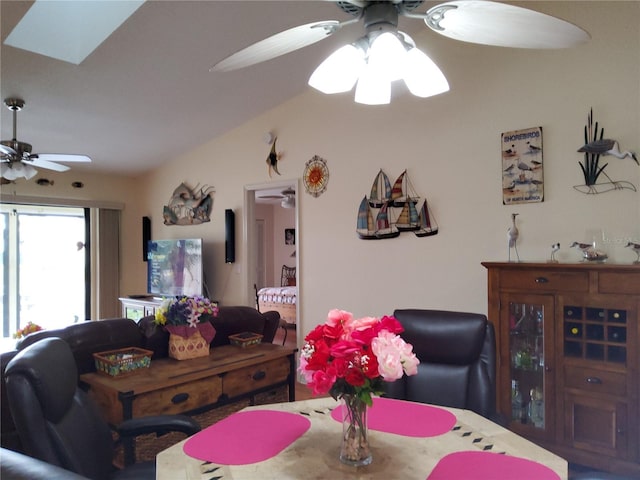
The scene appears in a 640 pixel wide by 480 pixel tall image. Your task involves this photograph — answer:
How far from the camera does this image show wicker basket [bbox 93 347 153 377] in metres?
2.33

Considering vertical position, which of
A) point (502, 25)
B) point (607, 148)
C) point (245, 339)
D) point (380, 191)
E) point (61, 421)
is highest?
point (502, 25)

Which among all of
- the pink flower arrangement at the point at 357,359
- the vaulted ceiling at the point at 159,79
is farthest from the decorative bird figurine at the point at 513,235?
the pink flower arrangement at the point at 357,359

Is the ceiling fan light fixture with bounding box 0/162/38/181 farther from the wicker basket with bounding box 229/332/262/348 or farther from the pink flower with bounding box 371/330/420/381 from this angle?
the pink flower with bounding box 371/330/420/381

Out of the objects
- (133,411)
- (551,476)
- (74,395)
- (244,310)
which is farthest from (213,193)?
(551,476)

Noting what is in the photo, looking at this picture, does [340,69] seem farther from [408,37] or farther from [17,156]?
[17,156]

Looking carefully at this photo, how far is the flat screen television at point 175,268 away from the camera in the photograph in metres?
5.27

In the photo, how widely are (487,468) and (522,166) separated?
8.06 feet

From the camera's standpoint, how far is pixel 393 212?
12.3 ft

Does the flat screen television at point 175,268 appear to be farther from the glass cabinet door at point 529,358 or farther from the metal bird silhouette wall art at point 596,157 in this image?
the metal bird silhouette wall art at point 596,157

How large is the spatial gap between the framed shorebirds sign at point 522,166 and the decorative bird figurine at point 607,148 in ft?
1.17

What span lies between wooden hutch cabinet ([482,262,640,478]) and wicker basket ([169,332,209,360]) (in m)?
1.93

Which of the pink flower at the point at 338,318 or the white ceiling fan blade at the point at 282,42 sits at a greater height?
the white ceiling fan blade at the point at 282,42

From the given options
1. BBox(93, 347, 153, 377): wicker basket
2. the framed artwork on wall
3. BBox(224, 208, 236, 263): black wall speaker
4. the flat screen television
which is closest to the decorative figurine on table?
BBox(93, 347, 153, 377): wicker basket

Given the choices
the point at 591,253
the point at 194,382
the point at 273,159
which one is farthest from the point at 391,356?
the point at 273,159
